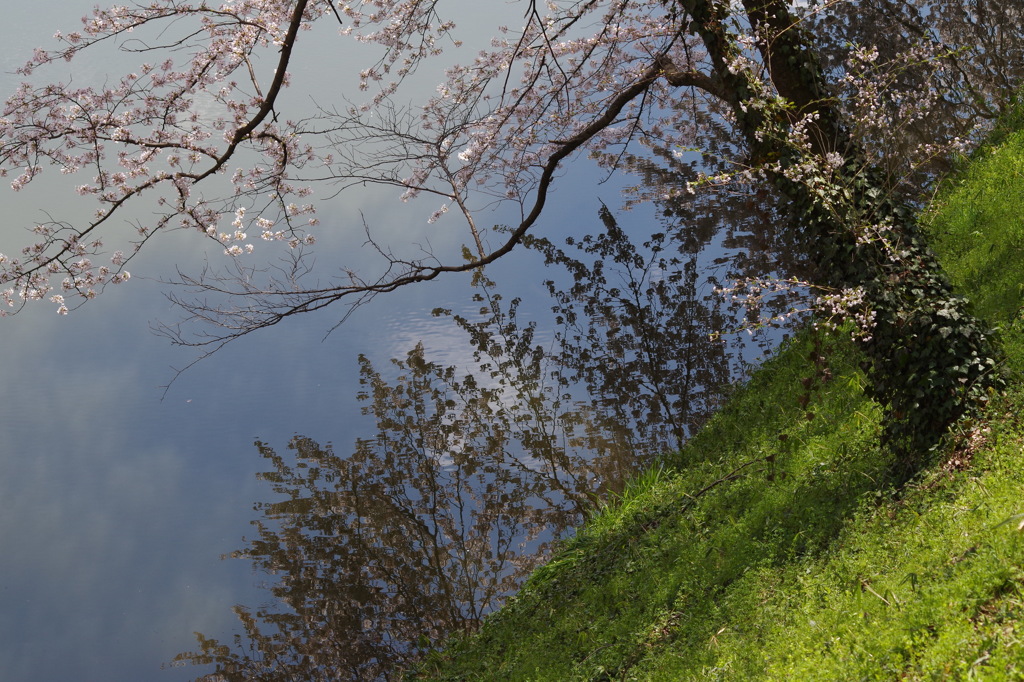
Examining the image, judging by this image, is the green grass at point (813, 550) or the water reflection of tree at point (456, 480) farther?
the water reflection of tree at point (456, 480)

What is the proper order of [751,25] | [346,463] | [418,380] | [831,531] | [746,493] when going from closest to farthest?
[831,531] < [751,25] < [746,493] < [346,463] < [418,380]

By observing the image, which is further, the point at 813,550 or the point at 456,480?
the point at 456,480

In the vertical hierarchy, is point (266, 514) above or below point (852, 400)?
above

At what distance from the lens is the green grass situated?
3320mm

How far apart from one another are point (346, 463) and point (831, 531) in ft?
25.9

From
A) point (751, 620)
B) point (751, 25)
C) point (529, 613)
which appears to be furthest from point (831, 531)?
point (751, 25)

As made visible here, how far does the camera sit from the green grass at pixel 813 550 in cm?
332

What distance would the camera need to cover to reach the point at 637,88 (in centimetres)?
698

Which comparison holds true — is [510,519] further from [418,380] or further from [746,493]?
[418,380]

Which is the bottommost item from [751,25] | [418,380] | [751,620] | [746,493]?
[751,620]

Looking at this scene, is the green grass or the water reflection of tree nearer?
the green grass

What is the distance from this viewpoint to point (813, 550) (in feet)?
14.5

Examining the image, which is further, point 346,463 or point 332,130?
point 346,463

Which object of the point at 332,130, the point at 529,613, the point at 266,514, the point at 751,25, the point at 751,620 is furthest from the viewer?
the point at 266,514
